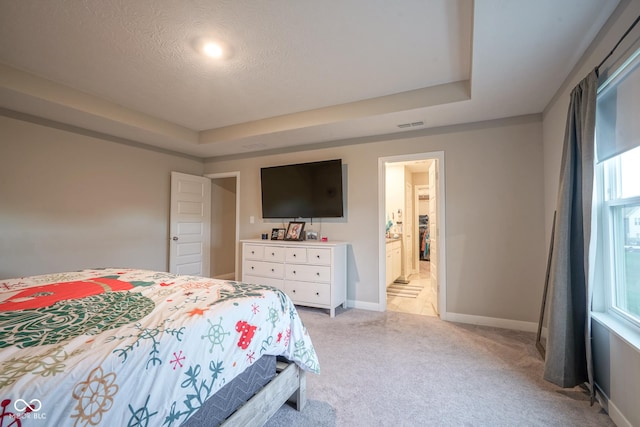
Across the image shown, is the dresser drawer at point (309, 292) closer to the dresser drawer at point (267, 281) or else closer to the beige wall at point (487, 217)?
the dresser drawer at point (267, 281)

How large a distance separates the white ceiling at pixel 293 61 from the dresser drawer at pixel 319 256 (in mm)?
1537

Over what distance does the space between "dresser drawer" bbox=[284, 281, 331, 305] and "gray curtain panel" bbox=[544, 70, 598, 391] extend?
2.17 m

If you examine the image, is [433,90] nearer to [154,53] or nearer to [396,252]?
[154,53]

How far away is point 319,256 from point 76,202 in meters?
3.11

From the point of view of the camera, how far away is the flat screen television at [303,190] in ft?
12.6

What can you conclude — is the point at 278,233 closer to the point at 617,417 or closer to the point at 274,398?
the point at 274,398

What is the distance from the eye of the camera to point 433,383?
6.68 feet

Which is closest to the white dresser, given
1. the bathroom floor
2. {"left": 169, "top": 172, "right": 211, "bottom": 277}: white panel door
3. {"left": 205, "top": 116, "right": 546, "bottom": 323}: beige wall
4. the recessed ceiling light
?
{"left": 205, "top": 116, "right": 546, "bottom": 323}: beige wall

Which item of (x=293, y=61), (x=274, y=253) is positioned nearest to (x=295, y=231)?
(x=274, y=253)

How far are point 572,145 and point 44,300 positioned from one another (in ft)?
11.2

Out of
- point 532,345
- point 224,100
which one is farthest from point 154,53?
point 532,345

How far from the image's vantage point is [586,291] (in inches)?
70.3

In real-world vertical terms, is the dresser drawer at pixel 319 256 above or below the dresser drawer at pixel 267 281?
above

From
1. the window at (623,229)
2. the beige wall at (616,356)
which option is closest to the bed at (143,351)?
the beige wall at (616,356)
